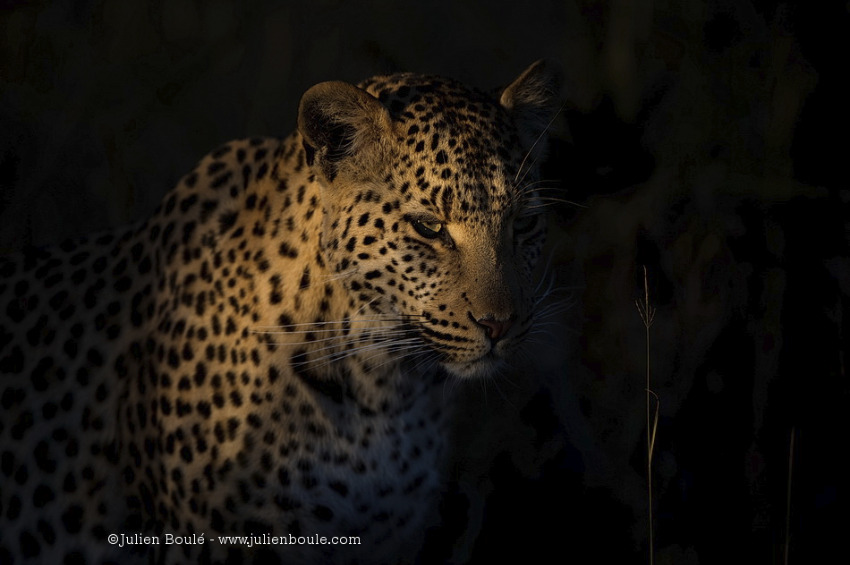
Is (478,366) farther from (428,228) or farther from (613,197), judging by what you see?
(613,197)

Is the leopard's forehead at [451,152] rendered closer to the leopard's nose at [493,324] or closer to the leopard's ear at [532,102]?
the leopard's ear at [532,102]

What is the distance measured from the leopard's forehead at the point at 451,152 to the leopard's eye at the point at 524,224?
0.56ft

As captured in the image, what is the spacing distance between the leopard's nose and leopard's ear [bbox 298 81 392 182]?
2.50 feet

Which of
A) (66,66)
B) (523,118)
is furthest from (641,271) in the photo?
(66,66)

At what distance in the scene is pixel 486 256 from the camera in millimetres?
3703

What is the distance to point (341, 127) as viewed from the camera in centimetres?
379

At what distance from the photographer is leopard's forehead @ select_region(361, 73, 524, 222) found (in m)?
3.68

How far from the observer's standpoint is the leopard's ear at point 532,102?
13.3ft

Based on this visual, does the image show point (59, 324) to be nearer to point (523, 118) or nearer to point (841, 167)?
point (523, 118)

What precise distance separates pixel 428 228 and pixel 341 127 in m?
0.54

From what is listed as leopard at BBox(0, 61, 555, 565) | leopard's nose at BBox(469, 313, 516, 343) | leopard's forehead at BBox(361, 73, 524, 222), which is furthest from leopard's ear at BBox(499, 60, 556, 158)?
leopard's nose at BBox(469, 313, 516, 343)

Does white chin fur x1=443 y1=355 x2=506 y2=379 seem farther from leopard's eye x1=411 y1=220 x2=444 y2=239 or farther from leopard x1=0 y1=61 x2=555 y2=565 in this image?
leopard's eye x1=411 y1=220 x2=444 y2=239

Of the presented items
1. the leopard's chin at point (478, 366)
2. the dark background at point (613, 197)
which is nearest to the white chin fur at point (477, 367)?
the leopard's chin at point (478, 366)

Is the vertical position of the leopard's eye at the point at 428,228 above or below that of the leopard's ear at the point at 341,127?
below
